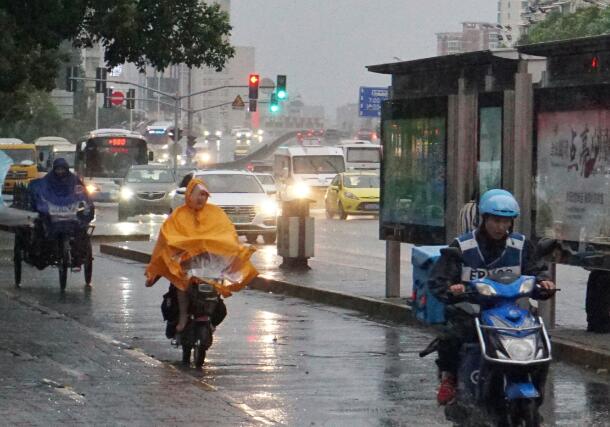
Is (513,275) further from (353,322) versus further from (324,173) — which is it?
(324,173)

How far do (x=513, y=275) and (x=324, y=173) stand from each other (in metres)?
51.4

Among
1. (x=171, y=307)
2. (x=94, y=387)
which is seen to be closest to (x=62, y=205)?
(x=171, y=307)

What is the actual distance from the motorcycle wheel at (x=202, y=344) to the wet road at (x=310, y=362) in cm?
11

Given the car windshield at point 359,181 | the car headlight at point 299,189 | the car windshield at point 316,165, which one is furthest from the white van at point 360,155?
the car windshield at point 359,181

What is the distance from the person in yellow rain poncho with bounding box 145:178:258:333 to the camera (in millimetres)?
12922

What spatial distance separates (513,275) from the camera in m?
8.55

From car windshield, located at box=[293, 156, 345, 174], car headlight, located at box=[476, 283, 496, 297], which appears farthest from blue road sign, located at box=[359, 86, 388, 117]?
car headlight, located at box=[476, 283, 496, 297]

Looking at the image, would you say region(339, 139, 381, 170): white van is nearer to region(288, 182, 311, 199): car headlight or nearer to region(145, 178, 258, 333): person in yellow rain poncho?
region(288, 182, 311, 199): car headlight

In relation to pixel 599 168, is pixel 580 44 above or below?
above

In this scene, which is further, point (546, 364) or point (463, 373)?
point (463, 373)

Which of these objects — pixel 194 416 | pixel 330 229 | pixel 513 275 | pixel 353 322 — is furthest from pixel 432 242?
pixel 330 229

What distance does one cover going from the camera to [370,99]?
239ft

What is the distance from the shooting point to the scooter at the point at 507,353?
8.26 meters

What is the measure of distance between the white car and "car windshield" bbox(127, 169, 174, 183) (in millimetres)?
12801
